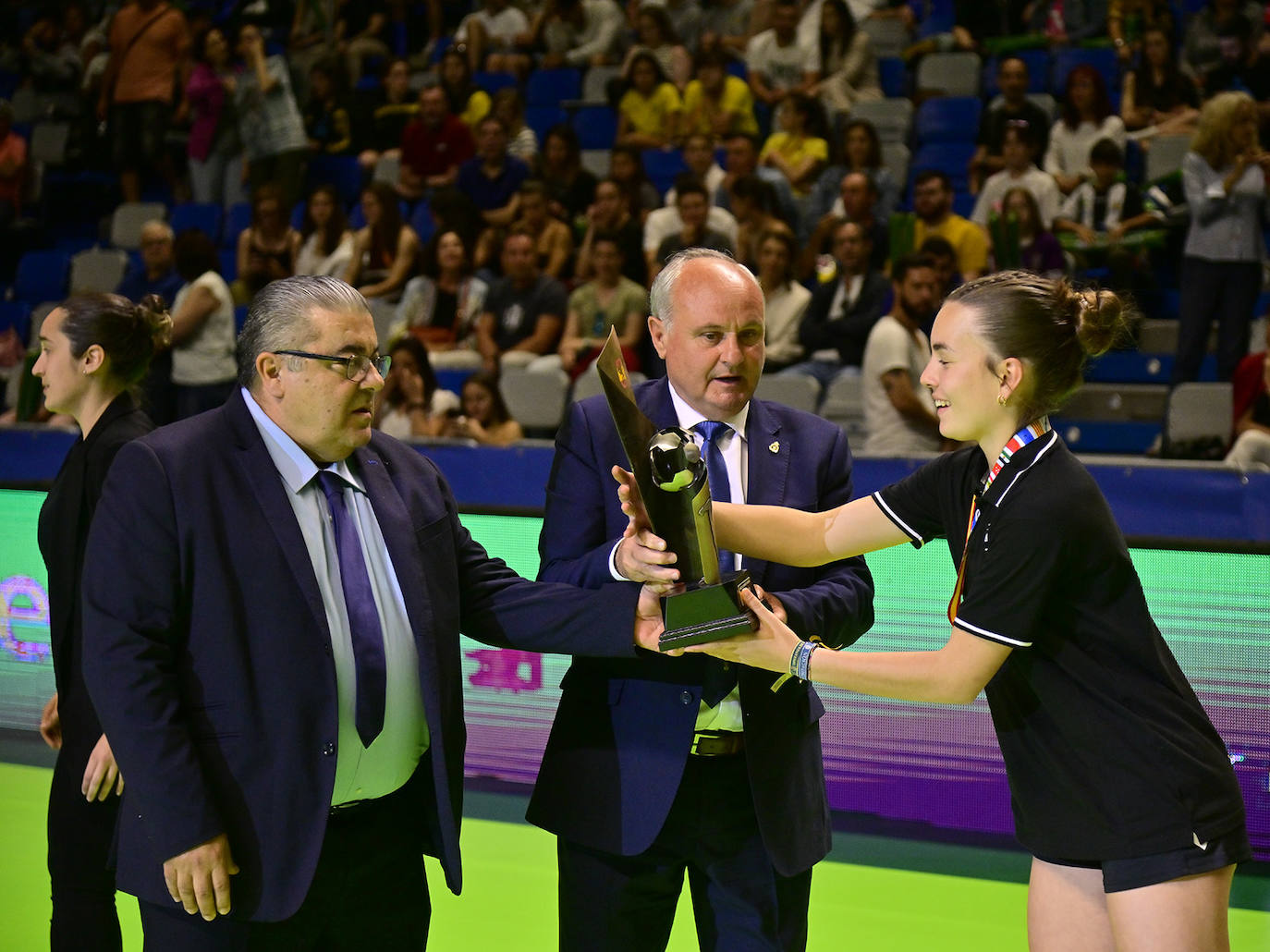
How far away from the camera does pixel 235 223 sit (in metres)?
10.5

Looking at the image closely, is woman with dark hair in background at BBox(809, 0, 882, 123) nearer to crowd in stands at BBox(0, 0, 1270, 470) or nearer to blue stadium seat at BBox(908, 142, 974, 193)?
crowd in stands at BBox(0, 0, 1270, 470)

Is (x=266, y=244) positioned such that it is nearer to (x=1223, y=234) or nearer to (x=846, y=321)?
(x=846, y=321)

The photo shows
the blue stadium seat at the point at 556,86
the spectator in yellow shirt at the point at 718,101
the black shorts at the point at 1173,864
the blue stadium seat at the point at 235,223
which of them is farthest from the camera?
the blue stadium seat at the point at 556,86

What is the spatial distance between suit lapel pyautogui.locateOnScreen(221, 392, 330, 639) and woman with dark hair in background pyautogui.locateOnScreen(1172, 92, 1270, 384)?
18.5ft

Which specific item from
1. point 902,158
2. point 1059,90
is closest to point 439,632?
point 902,158

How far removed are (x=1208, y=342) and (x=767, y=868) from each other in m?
5.73

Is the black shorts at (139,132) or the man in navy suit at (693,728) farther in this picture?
the black shorts at (139,132)

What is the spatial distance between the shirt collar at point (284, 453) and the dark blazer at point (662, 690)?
47 cm

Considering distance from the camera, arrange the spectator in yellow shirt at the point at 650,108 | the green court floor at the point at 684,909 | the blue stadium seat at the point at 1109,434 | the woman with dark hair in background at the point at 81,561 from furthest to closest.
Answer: the spectator in yellow shirt at the point at 650,108, the blue stadium seat at the point at 1109,434, the green court floor at the point at 684,909, the woman with dark hair in background at the point at 81,561

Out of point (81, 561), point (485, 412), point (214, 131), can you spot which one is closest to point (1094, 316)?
point (81, 561)

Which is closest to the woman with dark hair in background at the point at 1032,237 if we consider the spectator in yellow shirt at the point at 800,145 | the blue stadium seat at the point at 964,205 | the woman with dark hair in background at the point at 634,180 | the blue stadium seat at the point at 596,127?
the blue stadium seat at the point at 964,205

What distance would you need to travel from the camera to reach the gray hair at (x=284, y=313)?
2326 mm

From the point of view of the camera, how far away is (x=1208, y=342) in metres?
7.34

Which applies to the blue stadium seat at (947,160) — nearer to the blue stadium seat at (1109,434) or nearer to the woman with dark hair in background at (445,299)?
the blue stadium seat at (1109,434)
